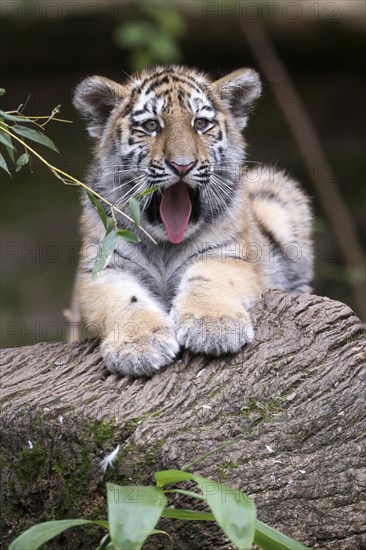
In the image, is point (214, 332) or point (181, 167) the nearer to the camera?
point (214, 332)

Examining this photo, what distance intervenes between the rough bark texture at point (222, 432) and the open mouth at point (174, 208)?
0.77 m

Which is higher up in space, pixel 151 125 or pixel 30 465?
pixel 151 125

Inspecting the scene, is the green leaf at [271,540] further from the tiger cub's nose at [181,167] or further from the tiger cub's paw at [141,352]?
the tiger cub's nose at [181,167]

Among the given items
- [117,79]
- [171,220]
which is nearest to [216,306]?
[171,220]

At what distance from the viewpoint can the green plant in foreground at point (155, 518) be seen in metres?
2.66

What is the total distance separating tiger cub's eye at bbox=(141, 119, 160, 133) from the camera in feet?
15.8

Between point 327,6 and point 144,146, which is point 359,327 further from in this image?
point 327,6

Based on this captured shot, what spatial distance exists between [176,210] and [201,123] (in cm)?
53

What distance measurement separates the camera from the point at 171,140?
4.61 m

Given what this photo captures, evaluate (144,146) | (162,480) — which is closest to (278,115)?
(144,146)

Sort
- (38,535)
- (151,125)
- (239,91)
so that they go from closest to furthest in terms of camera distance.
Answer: (38,535), (151,125), (239,91)

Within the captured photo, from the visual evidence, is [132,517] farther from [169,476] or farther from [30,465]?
[30,465]

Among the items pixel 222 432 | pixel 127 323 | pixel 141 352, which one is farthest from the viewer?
pixel 127 323

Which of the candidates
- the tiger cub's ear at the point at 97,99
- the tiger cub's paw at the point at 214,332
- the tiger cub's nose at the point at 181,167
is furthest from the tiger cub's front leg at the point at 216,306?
the tiger cub's ear at the point at 97,99
